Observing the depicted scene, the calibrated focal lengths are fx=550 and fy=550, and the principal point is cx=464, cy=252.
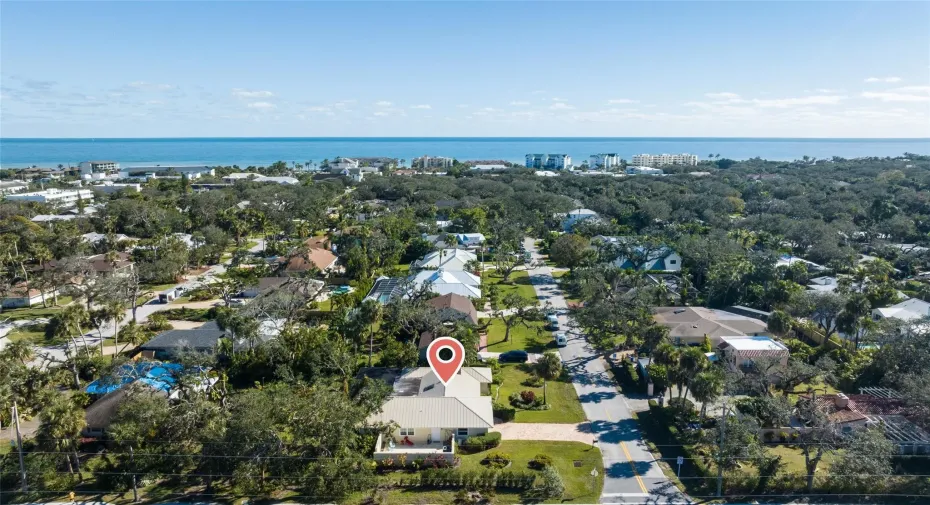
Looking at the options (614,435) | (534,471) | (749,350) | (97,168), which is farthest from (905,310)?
(97,168)

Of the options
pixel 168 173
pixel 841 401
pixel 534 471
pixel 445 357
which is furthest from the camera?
pixel 168 173

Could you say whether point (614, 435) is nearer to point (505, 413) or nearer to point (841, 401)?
point (505, 413)

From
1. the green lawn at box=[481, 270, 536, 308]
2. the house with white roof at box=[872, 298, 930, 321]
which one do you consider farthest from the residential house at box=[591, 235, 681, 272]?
the house with white roof at box=[872, 298, 930, 321]

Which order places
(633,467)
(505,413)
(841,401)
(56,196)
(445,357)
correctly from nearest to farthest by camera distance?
(633,467)
(445,357)
(841,401)
(505,413)
(56,196)

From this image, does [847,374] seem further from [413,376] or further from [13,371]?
[13,371]

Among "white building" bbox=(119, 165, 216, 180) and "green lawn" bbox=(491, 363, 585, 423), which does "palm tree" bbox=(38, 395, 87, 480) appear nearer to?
"green lawn" bbox=(491, 363, 585, 423)

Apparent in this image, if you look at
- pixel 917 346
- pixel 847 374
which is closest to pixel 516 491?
pixel 847 374

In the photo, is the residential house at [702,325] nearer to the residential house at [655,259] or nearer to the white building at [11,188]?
the residential house at [655,259]
